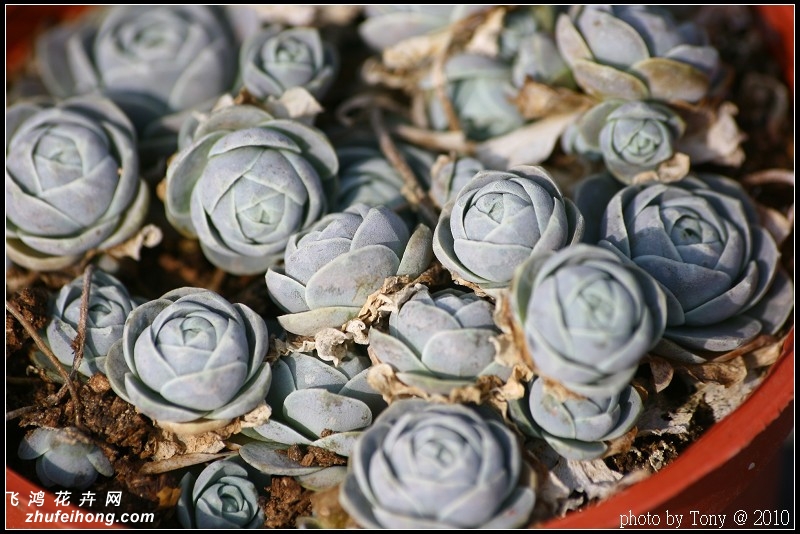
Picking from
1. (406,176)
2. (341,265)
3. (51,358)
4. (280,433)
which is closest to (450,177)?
(406,176)

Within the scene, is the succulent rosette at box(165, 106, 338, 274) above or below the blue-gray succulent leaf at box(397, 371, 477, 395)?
above

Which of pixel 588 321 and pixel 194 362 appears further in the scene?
pixel 194 362

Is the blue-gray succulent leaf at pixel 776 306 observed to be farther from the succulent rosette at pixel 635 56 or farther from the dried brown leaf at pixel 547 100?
the dried brown leaf at pixel 547 100

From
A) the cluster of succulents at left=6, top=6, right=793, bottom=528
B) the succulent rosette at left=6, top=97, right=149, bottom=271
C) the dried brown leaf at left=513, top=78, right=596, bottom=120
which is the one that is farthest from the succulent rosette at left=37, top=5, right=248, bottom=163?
the dried brown leaf at left=513, top=78, right=596, bottom=120

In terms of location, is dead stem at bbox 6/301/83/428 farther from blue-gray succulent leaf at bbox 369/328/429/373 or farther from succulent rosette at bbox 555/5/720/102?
succulent rosette at bbox 555/5/720/102

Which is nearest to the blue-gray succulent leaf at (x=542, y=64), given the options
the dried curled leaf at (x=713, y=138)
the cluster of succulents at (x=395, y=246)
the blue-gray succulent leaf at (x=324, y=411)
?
the cluster of succulents at (x=395, y=246)

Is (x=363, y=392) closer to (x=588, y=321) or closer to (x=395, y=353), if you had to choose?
(x=395, y=353)
